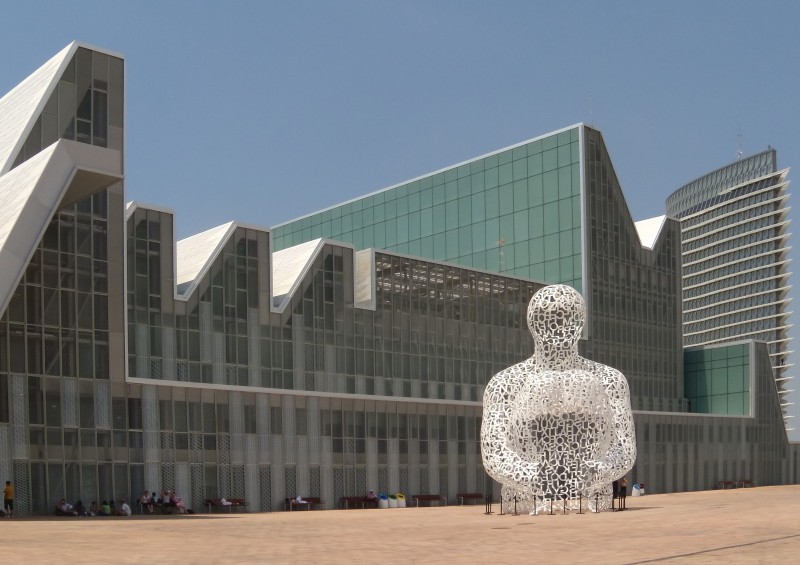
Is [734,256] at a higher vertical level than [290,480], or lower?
higher

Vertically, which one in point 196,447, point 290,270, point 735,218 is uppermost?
point 735,218

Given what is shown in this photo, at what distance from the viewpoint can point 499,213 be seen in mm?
68875

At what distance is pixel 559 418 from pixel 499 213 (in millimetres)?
37587

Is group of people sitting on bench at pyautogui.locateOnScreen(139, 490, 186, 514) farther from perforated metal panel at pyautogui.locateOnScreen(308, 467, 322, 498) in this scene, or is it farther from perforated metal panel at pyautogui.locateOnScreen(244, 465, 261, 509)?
perforated metal panel at pyautogui.locateOnScreen(308, 467, 322, 498)

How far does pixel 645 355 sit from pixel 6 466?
4349cm

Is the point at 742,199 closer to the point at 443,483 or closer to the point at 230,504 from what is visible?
the point at 443,483

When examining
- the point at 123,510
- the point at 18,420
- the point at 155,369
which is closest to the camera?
the point at 18,420

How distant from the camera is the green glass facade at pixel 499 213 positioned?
65.0 m

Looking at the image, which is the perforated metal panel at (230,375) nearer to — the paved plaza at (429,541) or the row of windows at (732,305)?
the paved plaza at (429,541)

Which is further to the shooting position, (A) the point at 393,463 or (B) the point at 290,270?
(B) the point at 290,270

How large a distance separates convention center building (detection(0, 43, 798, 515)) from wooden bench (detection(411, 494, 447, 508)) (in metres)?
0.49

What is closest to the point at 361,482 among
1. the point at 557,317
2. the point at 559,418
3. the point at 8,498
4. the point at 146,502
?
the point at 146,502

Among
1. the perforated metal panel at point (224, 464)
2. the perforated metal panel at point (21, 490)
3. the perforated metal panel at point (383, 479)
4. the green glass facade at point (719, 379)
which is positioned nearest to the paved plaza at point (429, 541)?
the perforated metal panel at point (21, 490)

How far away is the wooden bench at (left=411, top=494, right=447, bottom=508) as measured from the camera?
4647 centimetres
